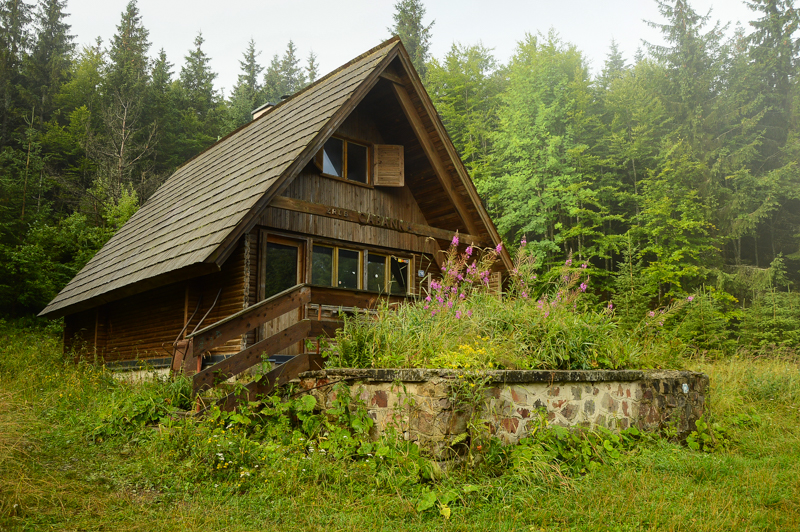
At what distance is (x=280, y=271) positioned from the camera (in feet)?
31.8

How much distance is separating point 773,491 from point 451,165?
26.7 feet

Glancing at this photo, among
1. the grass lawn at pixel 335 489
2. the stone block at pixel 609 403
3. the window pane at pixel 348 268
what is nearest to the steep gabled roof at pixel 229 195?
the window pane at pixel 348 268

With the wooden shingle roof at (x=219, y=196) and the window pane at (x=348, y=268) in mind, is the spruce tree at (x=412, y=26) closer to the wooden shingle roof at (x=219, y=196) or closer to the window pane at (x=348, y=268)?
the wooden shingle roof at (x=219, y=196)

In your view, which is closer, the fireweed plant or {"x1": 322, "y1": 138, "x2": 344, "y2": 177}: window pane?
the fireweed plant

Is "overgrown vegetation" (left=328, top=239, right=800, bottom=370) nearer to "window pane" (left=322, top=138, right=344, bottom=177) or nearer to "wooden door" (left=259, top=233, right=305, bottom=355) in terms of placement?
"wooden door" (left=259, top=233, right=305, bottom=355)

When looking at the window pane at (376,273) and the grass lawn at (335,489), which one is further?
the window pane at (376,273)

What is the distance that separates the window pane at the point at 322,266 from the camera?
10.1 m

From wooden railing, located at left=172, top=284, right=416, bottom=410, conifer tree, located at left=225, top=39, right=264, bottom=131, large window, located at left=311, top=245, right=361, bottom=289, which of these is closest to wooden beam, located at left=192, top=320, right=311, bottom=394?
wooden railing, located at left=172, top=284, right=416, bottom=410

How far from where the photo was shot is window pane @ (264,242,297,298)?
9.47 meters

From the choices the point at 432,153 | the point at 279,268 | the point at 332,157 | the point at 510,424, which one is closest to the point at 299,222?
the point at 279,268

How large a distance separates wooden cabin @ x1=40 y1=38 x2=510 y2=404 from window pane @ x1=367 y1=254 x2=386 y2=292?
0.08 feet

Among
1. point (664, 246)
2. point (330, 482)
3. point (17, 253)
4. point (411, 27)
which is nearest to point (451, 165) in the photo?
point (330, 482)

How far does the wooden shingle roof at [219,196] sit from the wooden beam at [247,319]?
1.39 metres

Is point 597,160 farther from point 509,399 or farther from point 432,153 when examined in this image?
point 509,399
